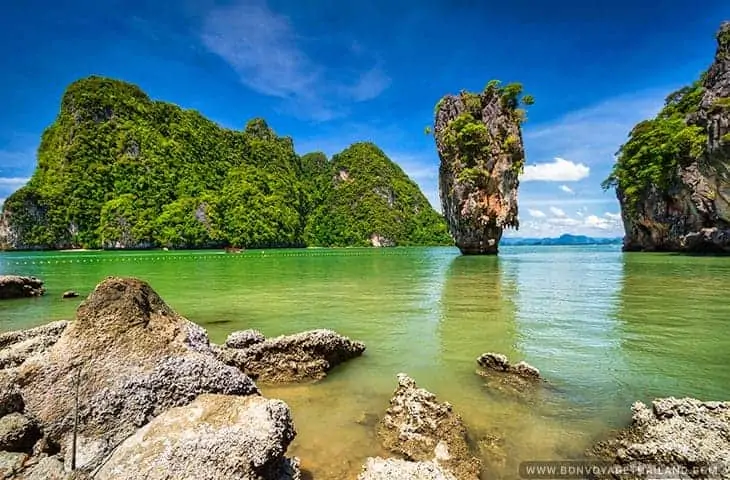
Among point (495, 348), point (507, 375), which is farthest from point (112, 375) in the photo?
point (495, 348)

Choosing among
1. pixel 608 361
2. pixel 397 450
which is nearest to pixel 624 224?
pixel 608 361

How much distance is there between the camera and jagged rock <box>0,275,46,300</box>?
592 inches

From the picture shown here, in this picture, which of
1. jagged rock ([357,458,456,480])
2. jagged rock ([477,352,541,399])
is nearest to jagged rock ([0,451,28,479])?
jagged rock ([357,458,456,480])

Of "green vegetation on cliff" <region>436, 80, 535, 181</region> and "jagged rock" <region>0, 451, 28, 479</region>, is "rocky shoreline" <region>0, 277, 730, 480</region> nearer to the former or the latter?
"jagged rock" <region>0, 451, 28, 479</region>

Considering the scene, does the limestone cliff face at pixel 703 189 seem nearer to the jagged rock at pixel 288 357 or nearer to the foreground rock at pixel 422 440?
the jagged rock at pixel 288 357

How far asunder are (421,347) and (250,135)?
155 metres

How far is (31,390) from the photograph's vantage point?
3533 millimetres

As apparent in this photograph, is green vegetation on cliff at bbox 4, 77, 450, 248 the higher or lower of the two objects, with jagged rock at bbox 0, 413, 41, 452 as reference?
higher

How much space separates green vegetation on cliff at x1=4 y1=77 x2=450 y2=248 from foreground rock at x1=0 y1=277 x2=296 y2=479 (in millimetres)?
98040

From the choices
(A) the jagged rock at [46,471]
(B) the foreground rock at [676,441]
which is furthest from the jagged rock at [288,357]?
(B) the foreground rock at [676,441]

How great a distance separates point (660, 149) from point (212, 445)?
5306cm

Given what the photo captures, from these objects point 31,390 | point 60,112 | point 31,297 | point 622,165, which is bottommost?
point 31,297

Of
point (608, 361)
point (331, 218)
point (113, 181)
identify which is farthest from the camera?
Result: point (331, 218)

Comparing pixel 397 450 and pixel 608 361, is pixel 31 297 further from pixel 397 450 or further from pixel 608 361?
pixel 608 361
